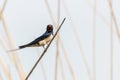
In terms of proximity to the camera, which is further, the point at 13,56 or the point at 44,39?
the point at 44,39

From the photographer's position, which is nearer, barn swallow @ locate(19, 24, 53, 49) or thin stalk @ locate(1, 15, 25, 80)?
thin stalk @ locate(1, 15, 25, 80)

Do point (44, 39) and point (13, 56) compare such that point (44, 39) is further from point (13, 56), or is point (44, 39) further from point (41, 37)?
point (13, 56)

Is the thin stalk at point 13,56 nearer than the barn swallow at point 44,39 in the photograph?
Yes

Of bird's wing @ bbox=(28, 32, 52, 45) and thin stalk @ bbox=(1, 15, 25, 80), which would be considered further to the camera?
bird's wing @ bbox=(28, 32, 52, 45)

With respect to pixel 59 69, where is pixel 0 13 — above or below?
above

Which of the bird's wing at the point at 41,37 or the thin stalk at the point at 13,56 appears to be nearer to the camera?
the thin stalk at the point at 13,56

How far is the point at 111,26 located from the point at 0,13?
1.27ft

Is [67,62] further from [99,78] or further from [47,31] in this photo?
[99,78]

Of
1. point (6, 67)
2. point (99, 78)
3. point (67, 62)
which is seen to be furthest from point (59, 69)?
point (99, 78)

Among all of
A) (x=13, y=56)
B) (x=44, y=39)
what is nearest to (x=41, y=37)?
(x=44, y=39)

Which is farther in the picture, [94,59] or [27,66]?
[27,66]

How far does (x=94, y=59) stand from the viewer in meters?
2.27

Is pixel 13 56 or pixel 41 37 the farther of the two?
pixel 41 37

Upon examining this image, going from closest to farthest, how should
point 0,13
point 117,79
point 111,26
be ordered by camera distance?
point 0,13
point 111,26
point 117,79
